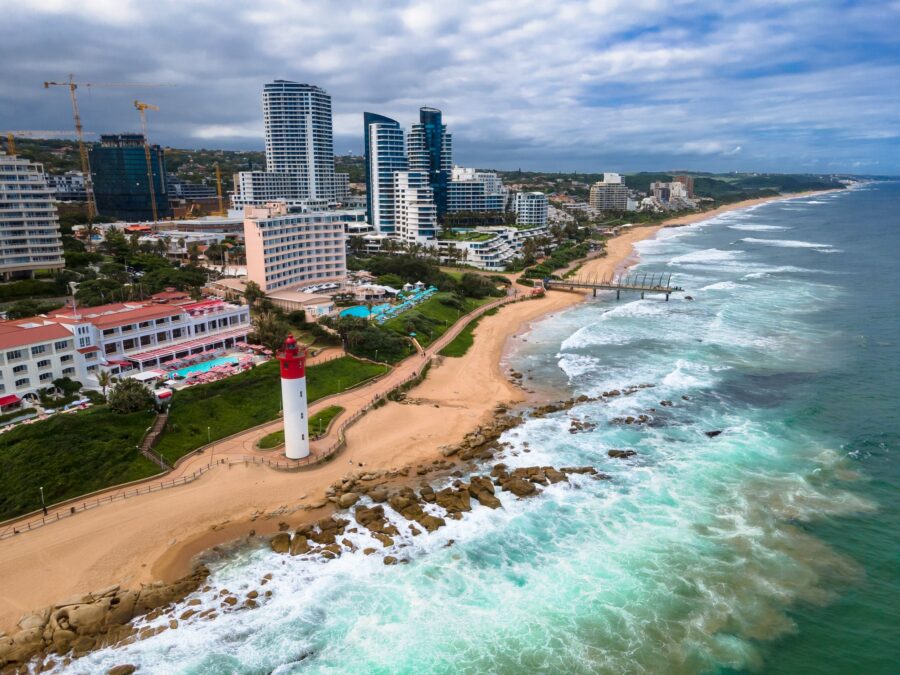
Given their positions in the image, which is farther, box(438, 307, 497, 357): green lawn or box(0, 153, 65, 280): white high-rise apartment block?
box(0, 153, 65, 280): white high-rise apartment block

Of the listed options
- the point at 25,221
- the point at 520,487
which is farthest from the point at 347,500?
the point at 25,221

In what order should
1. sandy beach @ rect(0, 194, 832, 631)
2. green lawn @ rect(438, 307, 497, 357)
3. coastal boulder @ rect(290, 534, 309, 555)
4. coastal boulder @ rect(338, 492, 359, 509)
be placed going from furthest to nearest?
green lawn @ rect(438, 307, 497, 357), coastal boulder @ rect(338, 492, 359, 509), coastal boulder @ rect(290, 534, 309, 555), sandy beach @ rect(0, 194, 832, 631)

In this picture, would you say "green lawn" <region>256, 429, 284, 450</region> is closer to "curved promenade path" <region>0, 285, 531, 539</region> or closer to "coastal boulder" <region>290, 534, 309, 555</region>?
"curved promenade path" <region>0, 285, 531, 539</region>

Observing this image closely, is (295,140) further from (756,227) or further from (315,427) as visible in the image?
(756,227)

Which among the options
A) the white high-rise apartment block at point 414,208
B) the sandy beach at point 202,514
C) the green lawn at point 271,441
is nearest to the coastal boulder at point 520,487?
the sandy beach at point 202,514

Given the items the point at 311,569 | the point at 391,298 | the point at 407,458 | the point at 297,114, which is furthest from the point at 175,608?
the point at 297,114

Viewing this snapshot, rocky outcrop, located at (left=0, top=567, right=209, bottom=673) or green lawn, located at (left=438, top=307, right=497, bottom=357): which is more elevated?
green lawn, located at (left=438, top=307, right=497, bottom=357)

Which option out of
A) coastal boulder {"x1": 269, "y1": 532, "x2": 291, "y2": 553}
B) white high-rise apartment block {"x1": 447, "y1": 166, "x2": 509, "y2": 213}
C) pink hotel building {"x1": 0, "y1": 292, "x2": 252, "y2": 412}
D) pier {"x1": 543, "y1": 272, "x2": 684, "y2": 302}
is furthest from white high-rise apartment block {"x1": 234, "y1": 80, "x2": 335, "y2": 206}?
coastal boulder {"x1": 269, "y1": 532, "x2": 291, "y2": 553}

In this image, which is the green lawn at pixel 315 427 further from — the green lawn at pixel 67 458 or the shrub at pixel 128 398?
the shrub at pixel 128 398

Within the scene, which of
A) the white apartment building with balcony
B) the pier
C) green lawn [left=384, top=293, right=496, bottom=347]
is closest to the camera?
green lawn [left=384, top=293, right=496, bottom=347]
